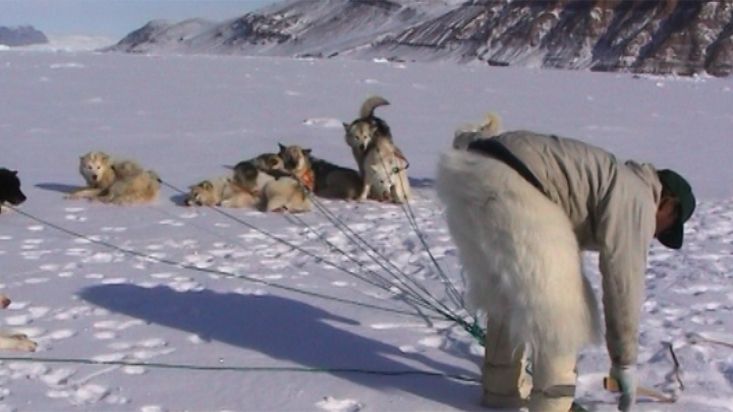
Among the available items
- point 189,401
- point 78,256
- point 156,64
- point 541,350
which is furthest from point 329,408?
point 156,64

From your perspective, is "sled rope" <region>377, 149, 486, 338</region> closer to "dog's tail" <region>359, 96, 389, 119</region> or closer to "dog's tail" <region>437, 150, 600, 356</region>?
"dog's tail" <region>359, 96, 389, 119</region>

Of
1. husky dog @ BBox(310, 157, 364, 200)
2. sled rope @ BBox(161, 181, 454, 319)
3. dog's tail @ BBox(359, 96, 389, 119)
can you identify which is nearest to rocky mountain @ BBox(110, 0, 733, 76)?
dog's tail @ BBox(359, 96, 389, 119)

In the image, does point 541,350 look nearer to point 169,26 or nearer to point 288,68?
point 288,68

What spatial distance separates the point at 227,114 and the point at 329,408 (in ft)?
37.2

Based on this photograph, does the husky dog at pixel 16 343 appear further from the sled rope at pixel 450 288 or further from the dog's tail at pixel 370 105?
the dog's tail at pixel 370 105

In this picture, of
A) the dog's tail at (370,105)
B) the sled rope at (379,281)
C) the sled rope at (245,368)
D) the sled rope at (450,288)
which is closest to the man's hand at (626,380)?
the sled rope at (245,368)

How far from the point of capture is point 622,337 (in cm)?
304

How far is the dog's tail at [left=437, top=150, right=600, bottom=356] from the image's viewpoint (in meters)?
3.04

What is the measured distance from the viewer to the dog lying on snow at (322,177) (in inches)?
303

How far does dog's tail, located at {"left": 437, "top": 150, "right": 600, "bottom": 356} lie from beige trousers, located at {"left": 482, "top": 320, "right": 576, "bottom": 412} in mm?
58

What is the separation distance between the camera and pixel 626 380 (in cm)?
307

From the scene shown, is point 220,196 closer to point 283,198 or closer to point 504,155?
point 283,198

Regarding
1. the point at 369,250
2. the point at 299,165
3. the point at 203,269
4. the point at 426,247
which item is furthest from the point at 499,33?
the point at 203,269

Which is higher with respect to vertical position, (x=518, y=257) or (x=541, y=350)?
(x=518, y=257)
